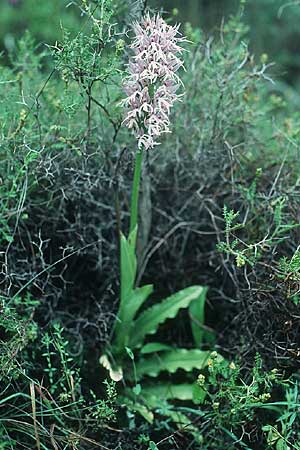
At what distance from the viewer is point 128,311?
71.1 inches

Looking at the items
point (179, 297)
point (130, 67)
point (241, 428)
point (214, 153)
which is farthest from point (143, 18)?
point (241, 428)

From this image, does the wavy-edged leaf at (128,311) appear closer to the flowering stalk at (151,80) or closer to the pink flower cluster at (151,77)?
the flowering stalk at (151,80)

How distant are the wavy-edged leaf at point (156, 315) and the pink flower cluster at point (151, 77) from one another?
52 cm

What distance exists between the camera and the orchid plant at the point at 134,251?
5.04 ft

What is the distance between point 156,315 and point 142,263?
0.22 m

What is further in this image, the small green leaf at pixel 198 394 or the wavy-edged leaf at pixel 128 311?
the wavy-edged leaf at pixel 128 311

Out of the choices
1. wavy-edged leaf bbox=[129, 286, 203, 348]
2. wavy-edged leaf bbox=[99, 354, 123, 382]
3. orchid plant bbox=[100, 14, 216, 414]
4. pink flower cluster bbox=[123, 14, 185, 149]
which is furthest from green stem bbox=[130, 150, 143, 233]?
wavy-edged leaf bbox=[99, 354, 123, 382]

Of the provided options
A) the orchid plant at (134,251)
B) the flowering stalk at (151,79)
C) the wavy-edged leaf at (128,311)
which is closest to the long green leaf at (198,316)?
the orchid plant at (134,251)

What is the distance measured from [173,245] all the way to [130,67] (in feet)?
2.38

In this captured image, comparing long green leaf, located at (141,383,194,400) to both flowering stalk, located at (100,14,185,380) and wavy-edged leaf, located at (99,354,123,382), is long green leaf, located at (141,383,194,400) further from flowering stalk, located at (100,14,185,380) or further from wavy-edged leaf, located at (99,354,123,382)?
flowering stalk, located at (100,14,185,380)

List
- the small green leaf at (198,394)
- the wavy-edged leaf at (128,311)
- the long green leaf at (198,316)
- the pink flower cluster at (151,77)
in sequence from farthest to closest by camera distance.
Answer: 1. the long green leaf at (198,316)
2. the wavy-edged leaf at (128,311)
3. the small green leaf at (198,394)
4. the pink flower cluster at (151,77)

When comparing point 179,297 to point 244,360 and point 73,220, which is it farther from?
point 73,220

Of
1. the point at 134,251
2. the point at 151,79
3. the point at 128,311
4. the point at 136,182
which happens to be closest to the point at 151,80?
the point at 151,79

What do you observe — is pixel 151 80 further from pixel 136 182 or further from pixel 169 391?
pixel 169 391
